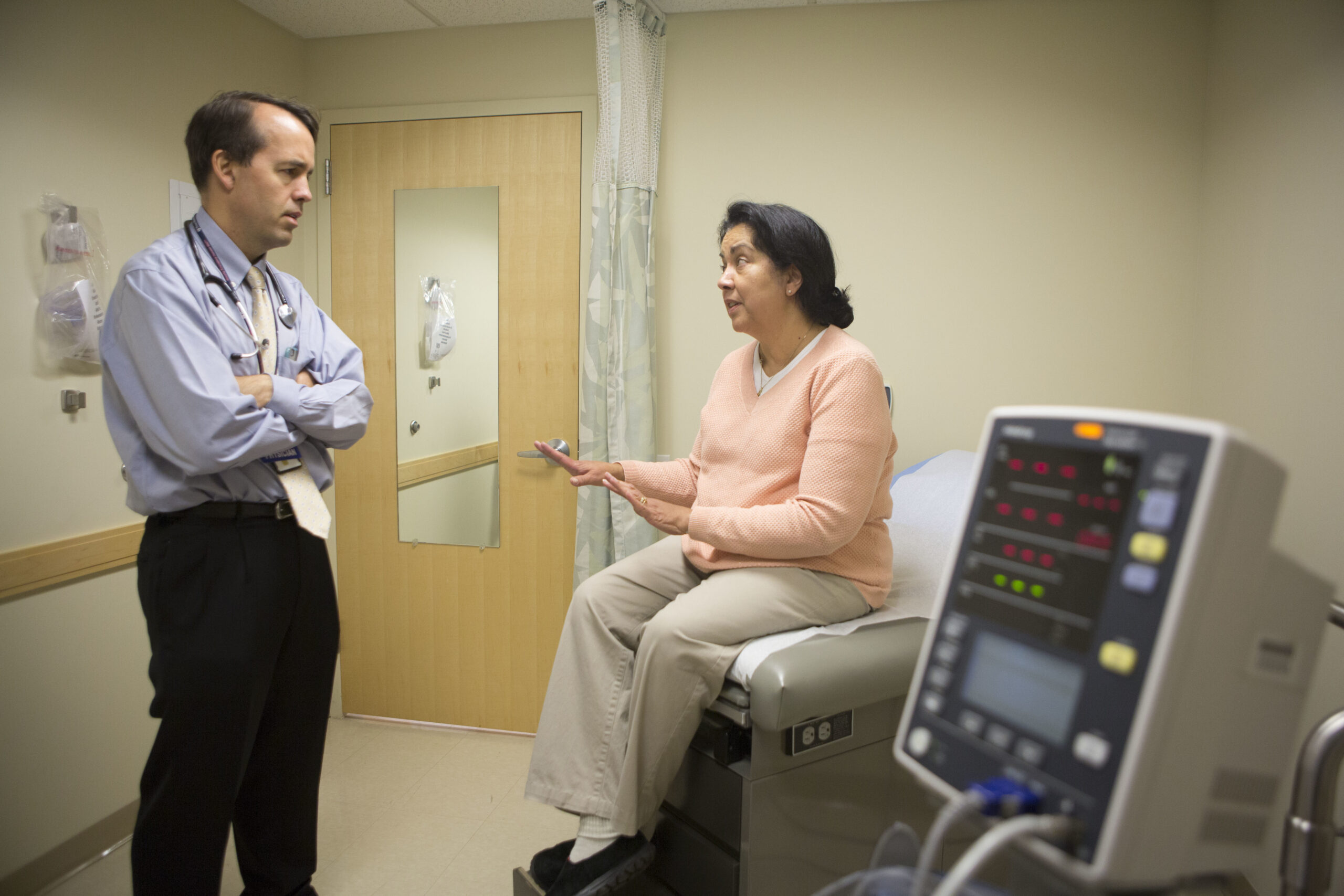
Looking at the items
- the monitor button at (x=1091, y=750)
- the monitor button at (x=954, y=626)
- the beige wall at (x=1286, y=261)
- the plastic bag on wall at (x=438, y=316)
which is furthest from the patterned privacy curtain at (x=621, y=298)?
the monitor button at (x=1091, y=750)

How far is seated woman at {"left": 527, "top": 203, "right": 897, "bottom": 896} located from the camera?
1457 mm

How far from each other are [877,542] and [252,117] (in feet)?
4.96

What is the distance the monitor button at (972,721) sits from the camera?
2.11 ft

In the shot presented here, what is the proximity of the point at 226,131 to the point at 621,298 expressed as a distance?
117 cm

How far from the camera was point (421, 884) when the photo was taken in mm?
1943

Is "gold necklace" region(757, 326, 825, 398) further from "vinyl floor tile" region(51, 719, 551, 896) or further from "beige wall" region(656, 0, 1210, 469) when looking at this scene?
"vinyl floor tile" region(51, 719, 551, 896)

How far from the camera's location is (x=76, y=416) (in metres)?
1.99

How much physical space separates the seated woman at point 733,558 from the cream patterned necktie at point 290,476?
47 cm

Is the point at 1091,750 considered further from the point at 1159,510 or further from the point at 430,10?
the point at 430,10

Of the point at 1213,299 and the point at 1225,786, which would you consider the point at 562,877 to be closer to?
the point at 1225,786

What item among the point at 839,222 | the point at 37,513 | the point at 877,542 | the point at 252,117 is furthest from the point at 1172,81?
the point at 37,513

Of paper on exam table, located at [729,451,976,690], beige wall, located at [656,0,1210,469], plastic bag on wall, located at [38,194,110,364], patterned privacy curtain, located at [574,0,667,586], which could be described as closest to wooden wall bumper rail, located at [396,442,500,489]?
patterned privacy curtain, located at [574,0,667,586]

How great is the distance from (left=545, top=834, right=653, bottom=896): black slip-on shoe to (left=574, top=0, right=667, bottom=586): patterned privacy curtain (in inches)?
42.6

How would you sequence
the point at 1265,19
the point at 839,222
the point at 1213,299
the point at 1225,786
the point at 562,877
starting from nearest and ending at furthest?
the point at 1225,786 → the point at 562,877 → the point at 1265,19 → the point at 1213,299 → the point at 839,222
